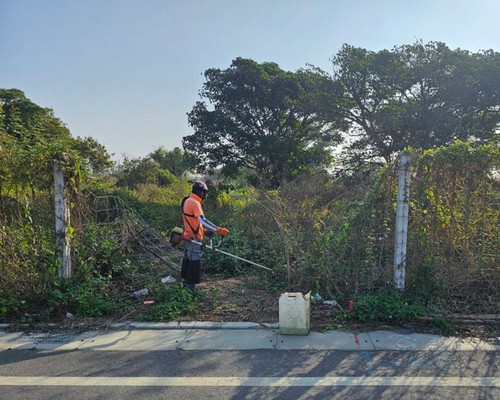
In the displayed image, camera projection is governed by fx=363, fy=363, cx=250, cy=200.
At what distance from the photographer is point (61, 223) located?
5281mm

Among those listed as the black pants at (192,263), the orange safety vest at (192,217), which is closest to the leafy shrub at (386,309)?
the black pants at (192,263)

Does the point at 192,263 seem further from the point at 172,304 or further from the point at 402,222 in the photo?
the point at 402,222

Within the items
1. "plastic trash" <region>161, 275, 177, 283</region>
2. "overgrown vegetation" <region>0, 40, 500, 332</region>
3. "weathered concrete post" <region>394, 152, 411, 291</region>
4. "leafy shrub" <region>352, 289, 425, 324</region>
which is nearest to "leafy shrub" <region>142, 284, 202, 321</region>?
"overgrown vegetation" <region>0, 40, 500, 332</region>

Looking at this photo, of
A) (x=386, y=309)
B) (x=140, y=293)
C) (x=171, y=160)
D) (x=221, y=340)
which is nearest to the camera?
(x=221, y=340)

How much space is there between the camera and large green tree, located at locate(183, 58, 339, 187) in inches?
805

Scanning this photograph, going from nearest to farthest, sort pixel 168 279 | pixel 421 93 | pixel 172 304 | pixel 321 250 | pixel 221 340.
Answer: pixel 221 340 → pixel 172 304 → pixel 321 250 → pixel 168 279 → pixel 421 93

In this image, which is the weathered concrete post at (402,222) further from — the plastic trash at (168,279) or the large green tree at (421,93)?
the large green tree at (421,93)

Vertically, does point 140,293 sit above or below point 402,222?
below

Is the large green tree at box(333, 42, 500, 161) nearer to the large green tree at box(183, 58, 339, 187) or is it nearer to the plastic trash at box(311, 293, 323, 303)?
the large green tree at box(183, 58, 339, 187)

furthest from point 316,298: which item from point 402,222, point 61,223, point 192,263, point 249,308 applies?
point 61,223

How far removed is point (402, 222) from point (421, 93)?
14.5 m

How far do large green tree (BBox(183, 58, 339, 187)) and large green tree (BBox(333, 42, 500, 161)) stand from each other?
2770mm

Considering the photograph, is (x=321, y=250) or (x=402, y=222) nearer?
(x=402, y=222)

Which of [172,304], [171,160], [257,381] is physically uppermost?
[171,160]
